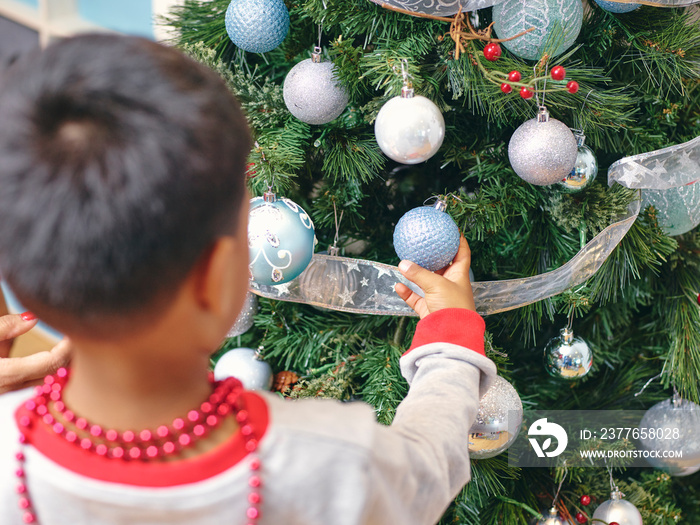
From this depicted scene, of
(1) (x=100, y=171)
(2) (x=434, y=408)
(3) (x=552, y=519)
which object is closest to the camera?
(1) (x=100, y=171)

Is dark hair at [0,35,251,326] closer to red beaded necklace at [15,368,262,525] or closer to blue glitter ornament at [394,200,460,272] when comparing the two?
red beaded necklace at [15,368,262,525]

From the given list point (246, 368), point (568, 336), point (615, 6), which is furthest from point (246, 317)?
point (615, 6)

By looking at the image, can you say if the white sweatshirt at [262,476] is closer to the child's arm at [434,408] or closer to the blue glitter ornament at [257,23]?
the child's arm at [434,408]

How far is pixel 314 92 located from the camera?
592 mm

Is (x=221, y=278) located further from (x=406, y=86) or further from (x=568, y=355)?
(x=568, y=355)

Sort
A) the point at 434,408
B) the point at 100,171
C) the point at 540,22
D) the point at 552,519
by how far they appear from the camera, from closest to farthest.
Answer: the point at 100,171
the point at 434,408
the point at 540,22
the point at 552,519

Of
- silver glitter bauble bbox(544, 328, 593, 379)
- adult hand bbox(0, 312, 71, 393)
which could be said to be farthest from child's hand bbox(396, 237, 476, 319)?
adult hand bbox(0, 312, 71, 393)

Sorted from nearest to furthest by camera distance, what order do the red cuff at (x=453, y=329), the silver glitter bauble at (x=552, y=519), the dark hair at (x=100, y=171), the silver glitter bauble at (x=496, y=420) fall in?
the dark hair at (x=100, y=171) < the red cuff at (x=453, y=329) < the silver glitter bauble at (x=496, y=420) < the silver glitter bauble at (x=552, y=519)

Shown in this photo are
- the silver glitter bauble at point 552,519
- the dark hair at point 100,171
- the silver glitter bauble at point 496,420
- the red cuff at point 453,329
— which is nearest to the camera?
the dark hair at point 100,171

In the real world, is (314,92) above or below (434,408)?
above

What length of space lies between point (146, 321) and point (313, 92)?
1.15 feet

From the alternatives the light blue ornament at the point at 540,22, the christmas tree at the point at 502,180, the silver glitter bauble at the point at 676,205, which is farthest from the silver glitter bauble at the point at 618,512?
the light blue ornament at the point at 540,22

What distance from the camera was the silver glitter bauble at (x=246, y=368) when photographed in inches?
28.2

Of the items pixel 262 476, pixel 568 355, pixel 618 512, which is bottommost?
pixel 618 512
